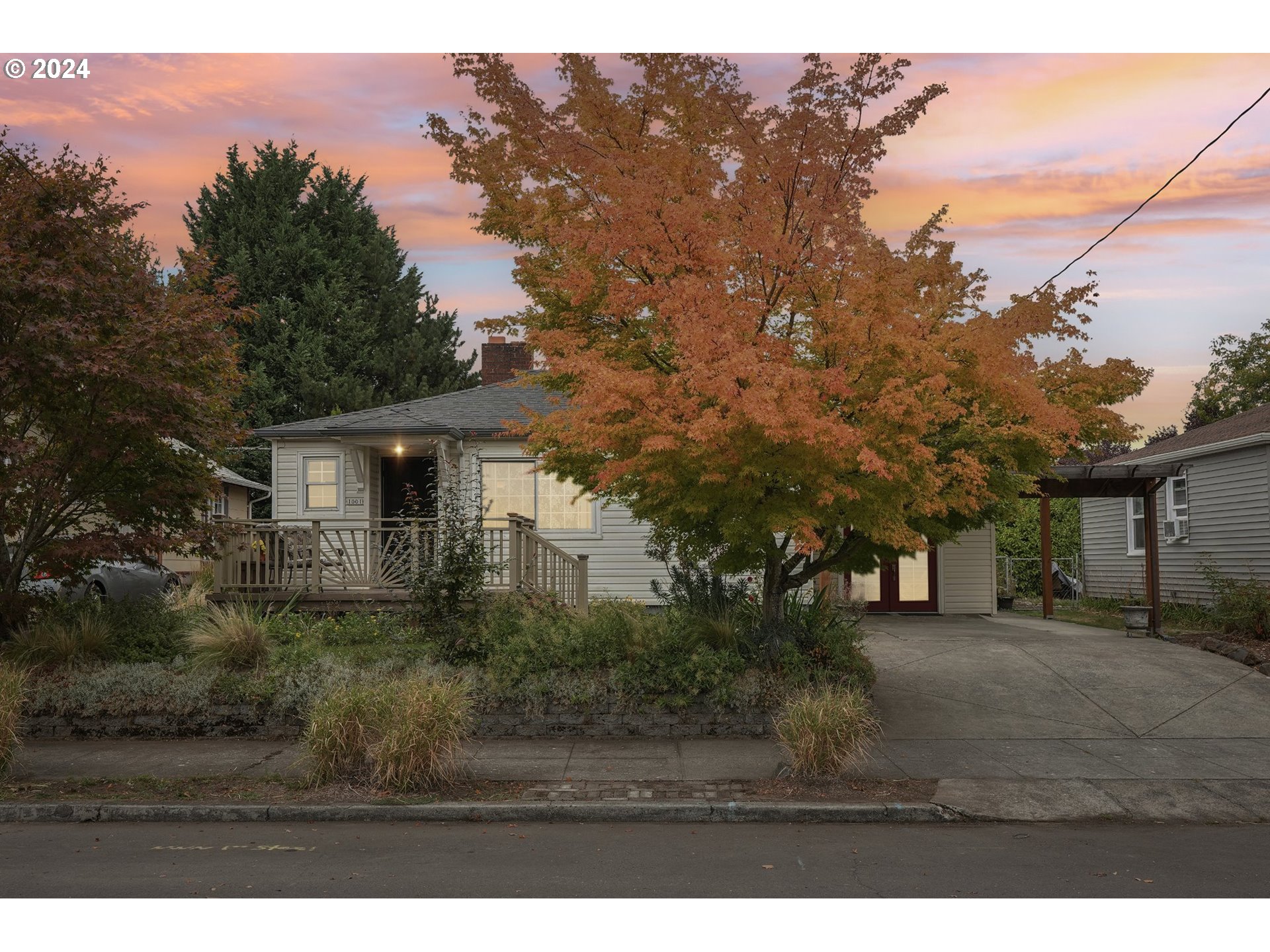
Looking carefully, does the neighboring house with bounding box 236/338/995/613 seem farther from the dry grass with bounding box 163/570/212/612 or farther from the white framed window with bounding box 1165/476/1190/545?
the white framed window with bounding box 1165/476/1190/545

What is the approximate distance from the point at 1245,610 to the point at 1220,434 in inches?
273

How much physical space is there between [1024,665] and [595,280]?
7.75 meters

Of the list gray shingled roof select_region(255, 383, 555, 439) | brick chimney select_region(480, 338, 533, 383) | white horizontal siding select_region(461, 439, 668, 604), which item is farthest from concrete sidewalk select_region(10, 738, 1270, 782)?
brick chimney select_region(480, 338, 533, 383)

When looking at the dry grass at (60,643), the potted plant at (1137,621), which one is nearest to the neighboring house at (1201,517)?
the potted plant at (1137,621)

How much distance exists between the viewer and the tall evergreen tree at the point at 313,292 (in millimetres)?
34344

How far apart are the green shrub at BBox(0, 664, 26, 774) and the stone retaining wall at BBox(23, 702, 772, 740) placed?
1.32m

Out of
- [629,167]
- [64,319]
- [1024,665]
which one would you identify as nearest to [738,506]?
[629,167]

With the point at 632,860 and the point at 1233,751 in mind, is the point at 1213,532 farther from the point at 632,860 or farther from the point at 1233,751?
the point at 632,860

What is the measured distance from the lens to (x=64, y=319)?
391 inches

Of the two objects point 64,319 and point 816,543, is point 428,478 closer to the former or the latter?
point 64,319

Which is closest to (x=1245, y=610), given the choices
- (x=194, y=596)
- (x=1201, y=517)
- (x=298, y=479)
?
(x=1201, y=517)

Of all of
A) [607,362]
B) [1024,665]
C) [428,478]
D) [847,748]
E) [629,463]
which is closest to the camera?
[847,748]

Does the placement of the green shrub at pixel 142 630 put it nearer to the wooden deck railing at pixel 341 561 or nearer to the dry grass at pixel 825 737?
the wooden deck railing at pixel 341 561

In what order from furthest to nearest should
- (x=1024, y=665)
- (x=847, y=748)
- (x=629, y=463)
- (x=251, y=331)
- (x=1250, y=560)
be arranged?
(x=251, y=331) → (x=1250, y=560) → (x=1024, y=665) → (x=629, y=463) → (x=847, y=748)
